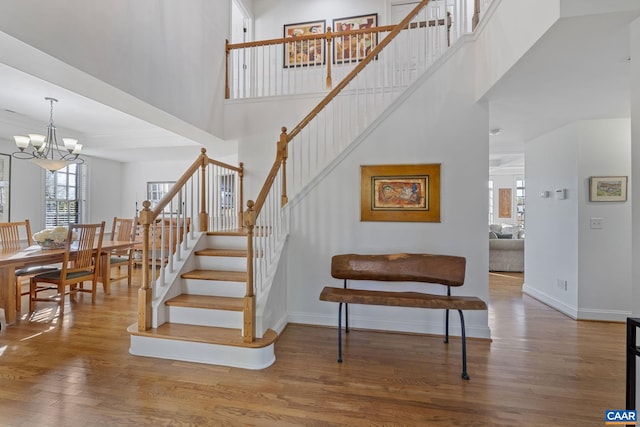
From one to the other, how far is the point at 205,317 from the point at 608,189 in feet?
Result: 15.6

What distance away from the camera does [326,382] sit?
217 centimetres

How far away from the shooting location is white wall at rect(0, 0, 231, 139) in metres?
2.22

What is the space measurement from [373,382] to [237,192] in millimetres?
3287

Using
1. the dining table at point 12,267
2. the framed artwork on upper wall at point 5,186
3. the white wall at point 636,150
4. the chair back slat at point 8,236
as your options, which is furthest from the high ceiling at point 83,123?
the white wall at point 636,150

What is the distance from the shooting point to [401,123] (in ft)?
10.4

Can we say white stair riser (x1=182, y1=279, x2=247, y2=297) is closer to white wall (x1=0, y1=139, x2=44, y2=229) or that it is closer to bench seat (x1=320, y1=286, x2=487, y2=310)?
bench seat (x1=320, y1=286, x2=487, y2=310)

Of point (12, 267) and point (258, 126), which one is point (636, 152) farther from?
point (12, 267)

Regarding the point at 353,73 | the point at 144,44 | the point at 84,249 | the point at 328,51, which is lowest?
the point at 84,249

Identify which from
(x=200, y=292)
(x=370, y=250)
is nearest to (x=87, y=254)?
(x=200, y=292)

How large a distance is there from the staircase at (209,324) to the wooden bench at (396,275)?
76 cm

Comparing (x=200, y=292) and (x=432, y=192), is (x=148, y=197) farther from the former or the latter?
(x=432, y=192)

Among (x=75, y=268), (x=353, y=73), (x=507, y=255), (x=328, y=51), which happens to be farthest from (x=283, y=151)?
(x=507, y=255)

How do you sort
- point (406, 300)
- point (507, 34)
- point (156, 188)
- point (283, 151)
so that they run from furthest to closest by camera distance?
point (156, 188) → point (283, 151) → point (406, 300) → point (507, 34)

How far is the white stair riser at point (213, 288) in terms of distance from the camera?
2932mm
